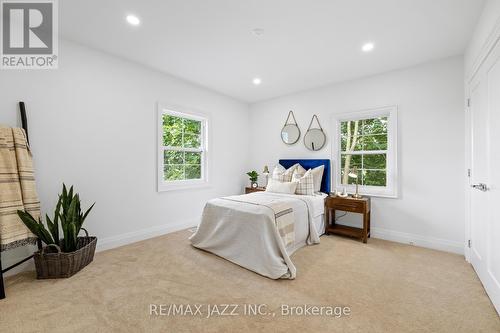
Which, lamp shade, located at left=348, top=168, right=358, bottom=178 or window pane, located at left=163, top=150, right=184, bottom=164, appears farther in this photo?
window pane, located at left=163, top=150, right=184, bottom=164

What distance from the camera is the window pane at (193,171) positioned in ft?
13.1

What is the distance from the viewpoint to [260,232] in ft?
7.64

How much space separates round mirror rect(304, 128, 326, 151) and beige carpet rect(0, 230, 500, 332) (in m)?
1.91

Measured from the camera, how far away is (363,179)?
3.60m

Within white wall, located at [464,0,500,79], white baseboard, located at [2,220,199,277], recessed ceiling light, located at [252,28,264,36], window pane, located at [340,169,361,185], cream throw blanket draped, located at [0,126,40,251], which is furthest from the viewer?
window pane, located at [340,169,361,185]

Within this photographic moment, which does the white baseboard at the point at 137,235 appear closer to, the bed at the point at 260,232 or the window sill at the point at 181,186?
the window sill at the point at 181,186

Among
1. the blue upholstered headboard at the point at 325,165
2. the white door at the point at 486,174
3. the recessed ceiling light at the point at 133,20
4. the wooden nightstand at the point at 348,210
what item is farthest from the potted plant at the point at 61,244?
the white door at the point at 486,174

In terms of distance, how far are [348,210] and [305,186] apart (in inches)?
27.8

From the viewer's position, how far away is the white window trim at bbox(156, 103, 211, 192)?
11.2 ft

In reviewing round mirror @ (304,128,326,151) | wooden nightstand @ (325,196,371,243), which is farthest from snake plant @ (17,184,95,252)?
round mirror @ (304,128,326,151)

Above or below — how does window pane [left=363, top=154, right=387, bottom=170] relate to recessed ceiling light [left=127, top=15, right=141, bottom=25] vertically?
below

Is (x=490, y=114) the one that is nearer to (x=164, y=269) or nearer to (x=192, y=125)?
(x=164, y=269)

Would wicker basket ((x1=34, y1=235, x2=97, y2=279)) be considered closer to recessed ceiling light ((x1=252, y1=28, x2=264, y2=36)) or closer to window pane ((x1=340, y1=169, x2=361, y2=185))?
recessed ceiling light ((x1=252, y1=28, x2=264, y2=36))

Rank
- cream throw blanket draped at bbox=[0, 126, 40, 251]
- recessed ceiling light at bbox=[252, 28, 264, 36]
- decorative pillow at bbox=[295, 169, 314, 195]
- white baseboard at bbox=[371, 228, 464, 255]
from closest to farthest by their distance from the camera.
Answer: cream throw blanket draped at bbox=[0, 126, 40, 251], recessed ceiling light at bbox=[252, 28, 264, 36], white baseboard at bbox=[371, 228, 464, 255], decorative pillow at bbox=[295, 169, 314, 195]
